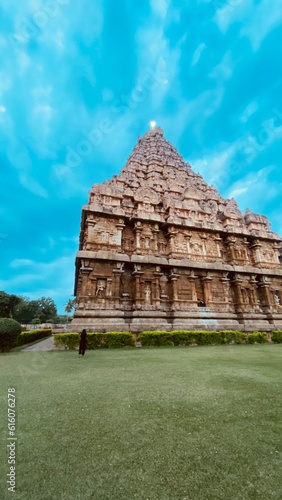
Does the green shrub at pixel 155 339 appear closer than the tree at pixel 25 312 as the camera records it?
Yes

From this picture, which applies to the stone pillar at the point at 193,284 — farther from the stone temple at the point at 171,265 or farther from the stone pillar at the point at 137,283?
the stone pillar at the point at 137,283

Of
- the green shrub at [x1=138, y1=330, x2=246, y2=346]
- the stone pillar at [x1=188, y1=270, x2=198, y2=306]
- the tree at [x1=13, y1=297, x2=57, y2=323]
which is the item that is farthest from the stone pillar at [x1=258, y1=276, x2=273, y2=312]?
the tree at [x1=13, y1=297, x2=57, y2=323]

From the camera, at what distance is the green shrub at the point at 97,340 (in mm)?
12219

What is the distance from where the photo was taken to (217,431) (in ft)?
11.0

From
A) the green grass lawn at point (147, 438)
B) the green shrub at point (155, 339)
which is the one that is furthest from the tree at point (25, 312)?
the green grass lawn at point (147, 438)

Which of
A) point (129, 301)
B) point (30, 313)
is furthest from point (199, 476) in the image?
point (30, 313)

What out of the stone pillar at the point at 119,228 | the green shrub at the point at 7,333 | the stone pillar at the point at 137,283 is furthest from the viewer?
the stone pillar at the point at 119,228

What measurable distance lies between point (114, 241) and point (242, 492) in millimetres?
16531

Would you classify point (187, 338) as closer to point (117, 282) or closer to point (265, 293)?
point (117, 282)

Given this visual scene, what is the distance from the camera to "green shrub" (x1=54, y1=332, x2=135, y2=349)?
40.1 ft

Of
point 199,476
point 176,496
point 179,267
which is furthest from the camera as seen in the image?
point 179,267

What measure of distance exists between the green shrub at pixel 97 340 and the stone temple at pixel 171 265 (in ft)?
5.86

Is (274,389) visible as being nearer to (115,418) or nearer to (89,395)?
(115,418)

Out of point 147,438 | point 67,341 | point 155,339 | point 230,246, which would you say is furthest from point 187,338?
point 230,246
